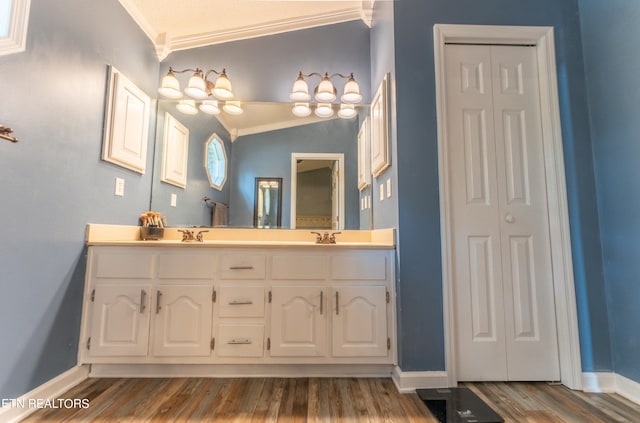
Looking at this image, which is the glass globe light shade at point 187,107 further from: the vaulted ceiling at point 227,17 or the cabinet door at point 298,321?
the cabinet door at point 298,321

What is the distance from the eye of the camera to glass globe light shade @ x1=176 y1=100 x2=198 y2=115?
8.12ft

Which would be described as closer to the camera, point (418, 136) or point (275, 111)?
point (418, 136)

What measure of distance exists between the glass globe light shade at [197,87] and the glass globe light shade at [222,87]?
0.30 feet

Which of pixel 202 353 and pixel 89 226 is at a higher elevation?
pixel 89 226

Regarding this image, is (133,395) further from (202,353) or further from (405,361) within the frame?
(405,361)

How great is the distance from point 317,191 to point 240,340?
1.22 metres

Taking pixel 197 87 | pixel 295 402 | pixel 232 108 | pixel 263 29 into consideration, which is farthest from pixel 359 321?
pixel 263 29

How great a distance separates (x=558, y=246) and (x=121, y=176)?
9.16 ft

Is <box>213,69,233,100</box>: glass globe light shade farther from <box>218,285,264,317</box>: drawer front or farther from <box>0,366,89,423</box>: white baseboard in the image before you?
<box>0,366,89,423</box>: white baseboard

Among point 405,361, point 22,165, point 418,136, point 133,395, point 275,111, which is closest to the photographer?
point 22,165

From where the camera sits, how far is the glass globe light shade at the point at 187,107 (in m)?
2.47

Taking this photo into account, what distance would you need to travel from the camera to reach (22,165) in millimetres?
1384

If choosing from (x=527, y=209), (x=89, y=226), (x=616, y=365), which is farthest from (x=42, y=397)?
(x=616, y=365)

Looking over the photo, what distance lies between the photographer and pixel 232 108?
2.49 m
